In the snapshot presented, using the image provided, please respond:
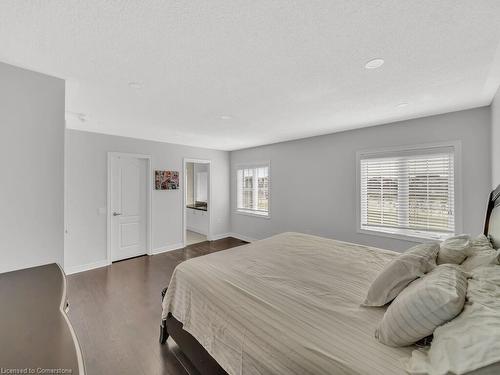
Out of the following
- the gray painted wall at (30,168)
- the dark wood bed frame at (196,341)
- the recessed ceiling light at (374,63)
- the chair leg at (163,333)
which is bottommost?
the chair leg at (163,333)

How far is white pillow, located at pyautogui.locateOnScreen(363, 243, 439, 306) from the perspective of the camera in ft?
4.43

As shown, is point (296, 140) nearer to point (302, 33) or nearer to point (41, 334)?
point (302, 33)

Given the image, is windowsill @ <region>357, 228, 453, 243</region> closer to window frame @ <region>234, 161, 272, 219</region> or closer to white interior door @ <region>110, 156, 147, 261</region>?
window frame @ <region>234, 161, 272, 219</region>

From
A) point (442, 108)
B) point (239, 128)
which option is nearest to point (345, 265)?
point (442, 108)

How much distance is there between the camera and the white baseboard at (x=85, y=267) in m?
3.62

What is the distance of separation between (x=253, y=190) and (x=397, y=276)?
443cm

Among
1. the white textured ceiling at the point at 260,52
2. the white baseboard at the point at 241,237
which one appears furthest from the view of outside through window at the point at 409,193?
the white baseboard at the point at 241,237

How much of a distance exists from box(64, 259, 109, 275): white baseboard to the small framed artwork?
1.69m

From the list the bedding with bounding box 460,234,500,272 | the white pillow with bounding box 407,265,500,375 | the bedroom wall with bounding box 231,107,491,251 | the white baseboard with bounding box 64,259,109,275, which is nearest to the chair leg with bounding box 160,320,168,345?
the white pillow with bounding box 407,265,500,375

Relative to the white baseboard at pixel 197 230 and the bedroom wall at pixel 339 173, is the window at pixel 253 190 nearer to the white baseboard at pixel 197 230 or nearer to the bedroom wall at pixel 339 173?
the bedroom wall at pixel 339 173

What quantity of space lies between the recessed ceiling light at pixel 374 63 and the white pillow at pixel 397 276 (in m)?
1.45

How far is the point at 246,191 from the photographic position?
5.89 m

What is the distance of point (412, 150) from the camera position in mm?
3098

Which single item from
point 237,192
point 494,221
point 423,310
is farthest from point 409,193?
point 237,192
